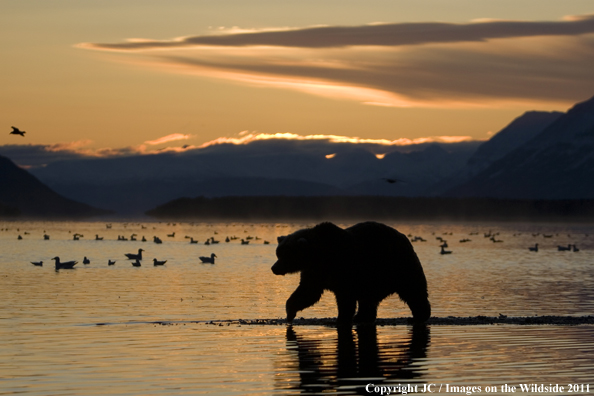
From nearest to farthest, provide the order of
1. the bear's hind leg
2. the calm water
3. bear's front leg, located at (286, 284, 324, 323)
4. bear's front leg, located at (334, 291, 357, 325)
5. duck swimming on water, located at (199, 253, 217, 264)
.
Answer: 1. the calm water
2. bear's front leg, located at (334, 291, 357, 325)
3. bear's front leg, located at (286, 284, 324, 323)
4. the bear's hind leg
5. duck swimming on water, located at (199, 253, 217, 264)

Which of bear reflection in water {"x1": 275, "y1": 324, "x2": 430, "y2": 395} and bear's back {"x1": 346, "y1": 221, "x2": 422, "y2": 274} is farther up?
bear's back {"x1": 346, "y1": 221, "x2": 422, "y2": 274}

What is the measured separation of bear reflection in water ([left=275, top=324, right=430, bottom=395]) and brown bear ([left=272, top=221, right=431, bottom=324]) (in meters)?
1.01

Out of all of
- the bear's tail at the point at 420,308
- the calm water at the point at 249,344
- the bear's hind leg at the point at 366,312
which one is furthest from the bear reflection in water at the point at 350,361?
the bear's tail at the point at 420,308

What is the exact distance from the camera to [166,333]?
22.4m

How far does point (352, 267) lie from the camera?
75.8 ft

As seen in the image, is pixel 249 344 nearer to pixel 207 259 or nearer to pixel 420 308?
pixel 420 308

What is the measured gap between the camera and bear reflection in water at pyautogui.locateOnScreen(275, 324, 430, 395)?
645 inches

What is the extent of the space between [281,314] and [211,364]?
9.72 m

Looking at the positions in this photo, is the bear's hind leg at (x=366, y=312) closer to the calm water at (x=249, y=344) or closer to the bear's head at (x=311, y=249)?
the calm water at (x=249, y=344)

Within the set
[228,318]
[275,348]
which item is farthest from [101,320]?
[275,348]

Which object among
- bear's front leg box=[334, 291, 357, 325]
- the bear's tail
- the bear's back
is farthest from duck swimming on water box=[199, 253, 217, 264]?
bear's front leg box=[334, 291, 357, 325]

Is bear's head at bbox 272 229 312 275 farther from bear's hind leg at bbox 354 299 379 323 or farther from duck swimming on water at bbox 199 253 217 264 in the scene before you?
duck swimming on water at bbox 199 253 217 264

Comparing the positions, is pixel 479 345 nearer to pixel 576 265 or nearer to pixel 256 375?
pixel 256 375

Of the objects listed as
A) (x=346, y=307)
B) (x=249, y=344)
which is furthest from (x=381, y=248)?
(x=249, y=344)
